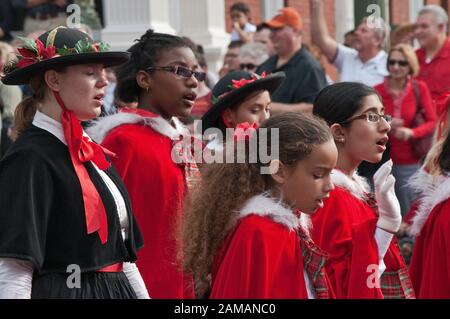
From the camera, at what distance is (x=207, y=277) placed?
409 cm

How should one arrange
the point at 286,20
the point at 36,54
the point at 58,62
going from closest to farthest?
the point at 58,62
the point at 36,54
the point at 286,20

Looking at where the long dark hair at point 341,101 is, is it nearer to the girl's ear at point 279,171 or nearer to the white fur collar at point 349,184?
the white fur collar at point 349,184

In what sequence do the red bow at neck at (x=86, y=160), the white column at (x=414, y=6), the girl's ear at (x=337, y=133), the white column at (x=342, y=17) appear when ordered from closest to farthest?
1. the red bow at neck at (x=86, y=160)
2. the girl's ear at (x=337, y=133)
3. the white column at (x=342, y=17)
4. the white column at (x=414, y=6)

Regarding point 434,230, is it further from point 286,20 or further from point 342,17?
point 342,17

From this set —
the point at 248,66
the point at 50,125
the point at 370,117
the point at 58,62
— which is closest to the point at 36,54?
the point at 58,62

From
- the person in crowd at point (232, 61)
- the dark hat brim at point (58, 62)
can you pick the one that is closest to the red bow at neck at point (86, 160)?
the dark hat brim at point (58, 62)

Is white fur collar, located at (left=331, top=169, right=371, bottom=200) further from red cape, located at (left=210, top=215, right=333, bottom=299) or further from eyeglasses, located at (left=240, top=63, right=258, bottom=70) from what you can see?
eyeglasses, located at (left=240, top=63, right=258, bottom=70)

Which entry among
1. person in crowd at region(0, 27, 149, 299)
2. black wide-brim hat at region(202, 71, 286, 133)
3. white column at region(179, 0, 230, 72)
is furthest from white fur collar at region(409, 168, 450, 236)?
→ white column at region(179, 0, 230, 72)

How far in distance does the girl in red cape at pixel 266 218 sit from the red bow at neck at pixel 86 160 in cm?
40

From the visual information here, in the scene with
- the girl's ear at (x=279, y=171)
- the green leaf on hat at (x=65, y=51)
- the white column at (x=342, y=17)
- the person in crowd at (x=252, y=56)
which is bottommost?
the white column at (x=342, y=17)

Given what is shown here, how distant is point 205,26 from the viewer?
12766 mm

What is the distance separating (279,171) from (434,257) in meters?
1.34

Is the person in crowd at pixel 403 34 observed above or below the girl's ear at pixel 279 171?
below

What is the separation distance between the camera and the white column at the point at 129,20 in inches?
397
